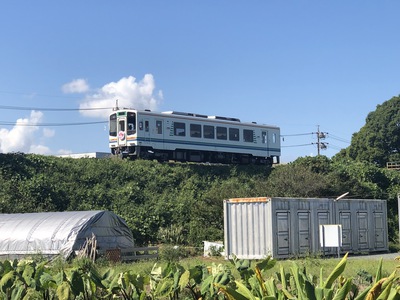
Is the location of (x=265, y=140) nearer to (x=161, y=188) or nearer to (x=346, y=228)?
(x=161, y=188)

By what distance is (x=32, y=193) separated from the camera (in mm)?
30359

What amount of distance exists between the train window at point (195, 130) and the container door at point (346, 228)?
52.0 ft

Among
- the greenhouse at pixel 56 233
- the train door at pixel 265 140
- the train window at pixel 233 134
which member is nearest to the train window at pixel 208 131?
the train window at pixel 233 134

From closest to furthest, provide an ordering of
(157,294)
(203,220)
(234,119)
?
(157,294)
(203,220)
(234,119)

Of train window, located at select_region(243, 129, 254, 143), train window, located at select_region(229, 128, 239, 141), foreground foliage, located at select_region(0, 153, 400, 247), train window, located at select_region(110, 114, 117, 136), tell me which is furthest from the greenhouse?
train window, located at select_region(243, 129, 254, 143)

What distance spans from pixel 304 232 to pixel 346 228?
3.29 meters

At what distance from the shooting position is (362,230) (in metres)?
25.1

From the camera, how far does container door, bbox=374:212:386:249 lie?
85.0 feet

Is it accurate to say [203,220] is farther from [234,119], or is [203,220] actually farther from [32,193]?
[234,119]

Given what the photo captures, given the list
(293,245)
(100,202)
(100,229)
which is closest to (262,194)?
(100,202)

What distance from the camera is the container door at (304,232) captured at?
70.8 ft

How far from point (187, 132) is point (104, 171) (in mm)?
6263

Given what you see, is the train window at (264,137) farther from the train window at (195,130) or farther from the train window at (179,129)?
the train window at (179,129)

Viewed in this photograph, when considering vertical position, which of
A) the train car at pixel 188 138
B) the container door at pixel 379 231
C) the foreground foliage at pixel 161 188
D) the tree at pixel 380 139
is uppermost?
the tree at pixel 380 139
